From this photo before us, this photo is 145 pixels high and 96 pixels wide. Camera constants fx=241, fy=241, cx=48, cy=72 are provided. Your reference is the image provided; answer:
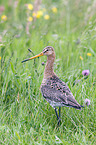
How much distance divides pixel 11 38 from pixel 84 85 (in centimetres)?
136

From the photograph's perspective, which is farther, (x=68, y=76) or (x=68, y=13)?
(x=68, y=13)

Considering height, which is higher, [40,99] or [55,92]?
[55,92]

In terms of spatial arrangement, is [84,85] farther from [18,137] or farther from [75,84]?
[18,137]

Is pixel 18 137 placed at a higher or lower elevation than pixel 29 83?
lower

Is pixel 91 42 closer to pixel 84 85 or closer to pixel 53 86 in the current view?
pixel 84 85

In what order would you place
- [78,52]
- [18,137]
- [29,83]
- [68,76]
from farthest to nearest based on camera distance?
[78,52], [68,76], [29,83], [18,137]

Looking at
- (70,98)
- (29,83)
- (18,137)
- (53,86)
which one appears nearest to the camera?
(18,137)

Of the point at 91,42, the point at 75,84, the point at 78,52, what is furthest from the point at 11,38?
the point at 91,42

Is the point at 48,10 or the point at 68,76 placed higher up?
the point at 48,10

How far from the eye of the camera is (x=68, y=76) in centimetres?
412

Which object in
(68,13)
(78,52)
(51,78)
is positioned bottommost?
(51,78)

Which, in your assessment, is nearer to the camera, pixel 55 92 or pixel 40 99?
pixel 55 92

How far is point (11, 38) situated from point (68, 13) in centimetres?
346

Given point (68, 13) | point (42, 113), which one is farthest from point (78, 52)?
point (68, 13)
